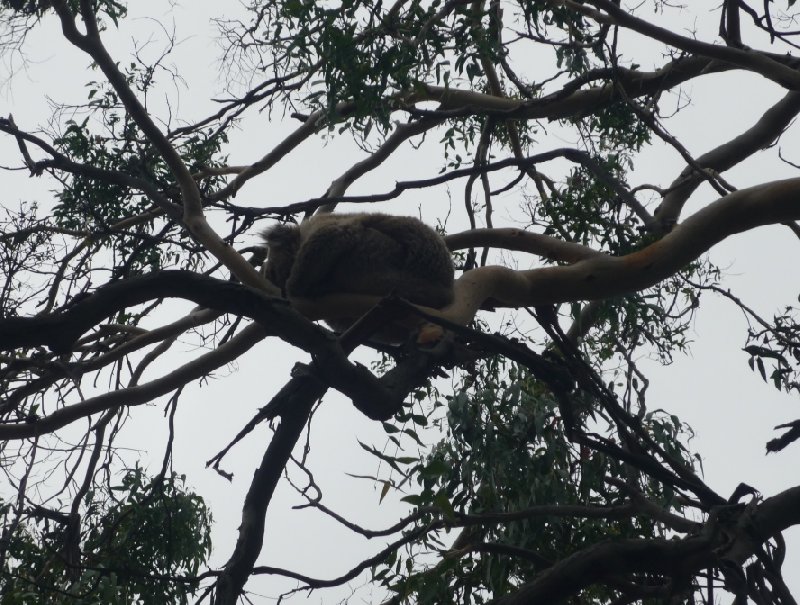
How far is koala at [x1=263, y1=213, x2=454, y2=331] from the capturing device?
450 centimetres

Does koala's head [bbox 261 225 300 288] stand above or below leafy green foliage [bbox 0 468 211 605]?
above

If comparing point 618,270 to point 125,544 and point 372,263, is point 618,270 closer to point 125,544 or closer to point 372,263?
point 372,263

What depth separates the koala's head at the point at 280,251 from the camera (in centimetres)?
493

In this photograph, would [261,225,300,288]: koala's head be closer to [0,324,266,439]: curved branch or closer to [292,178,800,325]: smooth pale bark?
[0,324,266,439]: curved branch

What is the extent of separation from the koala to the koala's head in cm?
6

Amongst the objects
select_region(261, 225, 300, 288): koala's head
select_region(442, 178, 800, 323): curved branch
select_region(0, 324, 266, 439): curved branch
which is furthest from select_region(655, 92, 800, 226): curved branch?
select_region(0, 324, 266, 439): curved branch

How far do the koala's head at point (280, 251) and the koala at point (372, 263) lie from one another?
62 mm

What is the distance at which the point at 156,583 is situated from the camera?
15.9 feet

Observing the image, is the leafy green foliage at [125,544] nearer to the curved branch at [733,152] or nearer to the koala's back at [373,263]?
the koala's back at [373,263]

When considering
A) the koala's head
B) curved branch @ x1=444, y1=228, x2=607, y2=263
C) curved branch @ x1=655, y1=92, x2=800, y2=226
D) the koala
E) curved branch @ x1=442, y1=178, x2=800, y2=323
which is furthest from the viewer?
curved branch @ x1=655, y1=92, x2=800, y2=226

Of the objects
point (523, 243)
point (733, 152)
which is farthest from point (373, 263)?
point (733, 152)

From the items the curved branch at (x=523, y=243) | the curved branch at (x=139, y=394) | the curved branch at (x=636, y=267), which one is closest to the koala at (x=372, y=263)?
the curved branch at (x=523, y=243)

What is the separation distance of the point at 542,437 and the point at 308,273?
1527 mm

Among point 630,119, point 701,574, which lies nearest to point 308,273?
point 701,574
